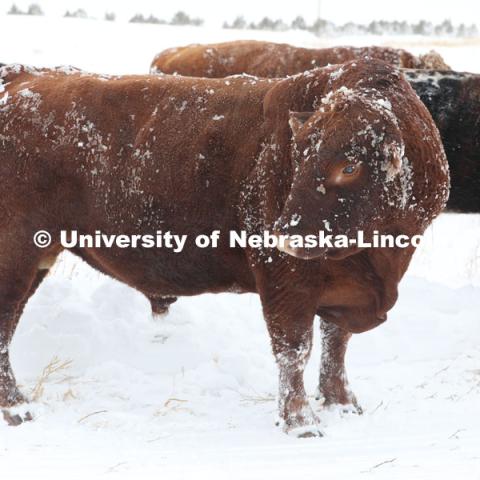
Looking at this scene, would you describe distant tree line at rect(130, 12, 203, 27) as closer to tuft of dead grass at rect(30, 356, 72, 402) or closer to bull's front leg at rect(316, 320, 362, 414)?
tuft of dead grass at rect(30, 356, 72, 402)

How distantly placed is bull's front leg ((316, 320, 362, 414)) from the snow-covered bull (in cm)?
31

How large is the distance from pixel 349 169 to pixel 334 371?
1418mm

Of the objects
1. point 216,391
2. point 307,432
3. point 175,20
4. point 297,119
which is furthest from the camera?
point 175,20

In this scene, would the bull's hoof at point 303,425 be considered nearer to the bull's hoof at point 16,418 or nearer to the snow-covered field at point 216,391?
the snow-covered field at point 216,391

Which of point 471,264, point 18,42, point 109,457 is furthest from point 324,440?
point 18,42

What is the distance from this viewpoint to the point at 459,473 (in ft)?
10.9

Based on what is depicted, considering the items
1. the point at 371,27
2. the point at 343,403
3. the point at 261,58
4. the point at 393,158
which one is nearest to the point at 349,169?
the point at 393,158

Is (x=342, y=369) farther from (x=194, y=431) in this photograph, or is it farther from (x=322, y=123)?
(x=322, y=123)

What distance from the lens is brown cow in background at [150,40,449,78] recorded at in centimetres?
990

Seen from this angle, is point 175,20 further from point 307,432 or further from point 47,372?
point 307,432

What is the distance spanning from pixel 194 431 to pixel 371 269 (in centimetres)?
117

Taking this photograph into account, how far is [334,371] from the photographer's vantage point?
4523 millimetres

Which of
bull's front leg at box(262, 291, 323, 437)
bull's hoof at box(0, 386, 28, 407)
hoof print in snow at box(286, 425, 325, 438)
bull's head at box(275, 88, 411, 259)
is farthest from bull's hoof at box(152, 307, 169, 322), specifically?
bull's head at box(275, 88, 411, 259)

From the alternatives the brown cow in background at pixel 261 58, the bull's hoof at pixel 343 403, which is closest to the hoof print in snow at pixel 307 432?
the bull's hoof at pixel 343 403
